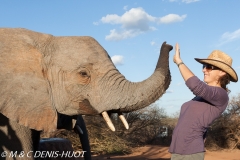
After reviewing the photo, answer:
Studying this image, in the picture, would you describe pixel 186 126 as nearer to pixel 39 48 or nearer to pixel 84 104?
pixel 84 104

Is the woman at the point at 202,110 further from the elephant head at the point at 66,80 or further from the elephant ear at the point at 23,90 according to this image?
the elephant ear at the point at 23,90

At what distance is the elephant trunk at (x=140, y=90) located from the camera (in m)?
4.41

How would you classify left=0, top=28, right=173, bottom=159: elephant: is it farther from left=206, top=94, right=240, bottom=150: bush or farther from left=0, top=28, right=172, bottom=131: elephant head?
left=206, top=94, right=240, bottom=150: bush

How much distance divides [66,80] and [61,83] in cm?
6

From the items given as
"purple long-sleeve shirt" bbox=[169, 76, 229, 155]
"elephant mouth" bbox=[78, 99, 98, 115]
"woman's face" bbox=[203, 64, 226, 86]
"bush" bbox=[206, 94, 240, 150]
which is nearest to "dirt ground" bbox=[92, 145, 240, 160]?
"bush" bbox=[206, 94, 240, 150]

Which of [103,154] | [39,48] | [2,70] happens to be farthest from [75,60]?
[103,154]

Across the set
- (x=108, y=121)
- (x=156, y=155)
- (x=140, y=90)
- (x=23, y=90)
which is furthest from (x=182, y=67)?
(x=156, y=155)

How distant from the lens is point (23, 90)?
4273 millimetres

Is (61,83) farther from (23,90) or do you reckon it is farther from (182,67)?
(182,67)

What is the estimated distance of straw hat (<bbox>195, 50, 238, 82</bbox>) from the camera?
150 inches

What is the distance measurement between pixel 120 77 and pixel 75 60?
52cm

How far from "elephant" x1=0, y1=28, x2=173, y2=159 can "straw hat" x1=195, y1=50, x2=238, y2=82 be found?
663 mm

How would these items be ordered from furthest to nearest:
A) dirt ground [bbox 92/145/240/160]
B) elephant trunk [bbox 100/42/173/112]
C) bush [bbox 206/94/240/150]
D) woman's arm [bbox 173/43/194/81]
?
bush [bbox 206/94/240/150]
dirt ground [bbox 92/145/240/160]
elephant trunk [bbox 100/42/173/112]
woman's arm [bbox 173/43/194/81]

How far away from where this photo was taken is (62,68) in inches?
179
